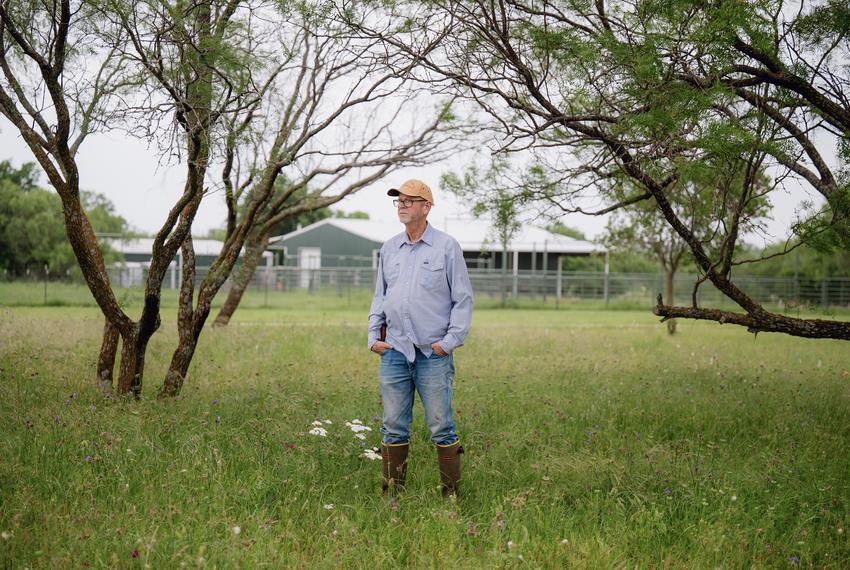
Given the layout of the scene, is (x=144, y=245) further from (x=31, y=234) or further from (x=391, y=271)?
(x=391, y=271)

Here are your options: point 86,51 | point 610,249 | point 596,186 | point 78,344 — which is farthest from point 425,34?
point 610,249

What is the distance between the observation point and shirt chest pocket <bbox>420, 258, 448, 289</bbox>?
15.2 ft

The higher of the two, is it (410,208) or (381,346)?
(410,208)

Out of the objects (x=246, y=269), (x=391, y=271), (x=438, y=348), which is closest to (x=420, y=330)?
(x=438, y=348)

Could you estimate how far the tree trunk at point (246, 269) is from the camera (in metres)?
12.8

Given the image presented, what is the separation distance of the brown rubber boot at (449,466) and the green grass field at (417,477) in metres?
0.10

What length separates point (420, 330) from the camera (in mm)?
4562

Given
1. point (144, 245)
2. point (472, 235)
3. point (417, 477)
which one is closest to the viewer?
point (417, 477)

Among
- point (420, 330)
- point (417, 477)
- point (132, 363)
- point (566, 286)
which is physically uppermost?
point (566, 286)

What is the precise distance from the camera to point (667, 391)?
8633 mm

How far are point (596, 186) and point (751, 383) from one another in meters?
3.43

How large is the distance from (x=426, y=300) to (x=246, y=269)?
28.6ft

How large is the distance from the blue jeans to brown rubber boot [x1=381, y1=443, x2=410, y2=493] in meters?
0.05

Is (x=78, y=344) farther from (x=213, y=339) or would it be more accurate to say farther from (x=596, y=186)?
(x=596, y=186)
